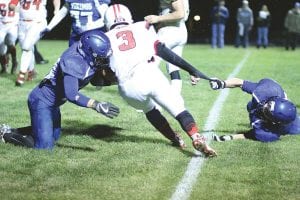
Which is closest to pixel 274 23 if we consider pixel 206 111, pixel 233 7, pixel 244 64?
pixel 233 7

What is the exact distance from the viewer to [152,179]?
4746mm

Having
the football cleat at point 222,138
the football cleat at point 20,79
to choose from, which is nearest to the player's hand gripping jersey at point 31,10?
the football cleat at point 20,79

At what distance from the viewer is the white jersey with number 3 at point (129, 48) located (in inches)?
210

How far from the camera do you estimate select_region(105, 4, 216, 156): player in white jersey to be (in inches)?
207

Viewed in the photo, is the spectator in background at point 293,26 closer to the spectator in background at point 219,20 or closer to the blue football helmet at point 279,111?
the spectator in background at point 219,20

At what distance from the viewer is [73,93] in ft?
17.1

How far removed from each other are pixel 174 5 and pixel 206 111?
184 cm

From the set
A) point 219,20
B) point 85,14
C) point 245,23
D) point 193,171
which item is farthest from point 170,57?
point 245,23

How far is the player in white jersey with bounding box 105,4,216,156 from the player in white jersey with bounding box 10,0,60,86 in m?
5.24

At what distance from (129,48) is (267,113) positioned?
5.95 ft

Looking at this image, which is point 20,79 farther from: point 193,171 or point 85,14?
point 193,171

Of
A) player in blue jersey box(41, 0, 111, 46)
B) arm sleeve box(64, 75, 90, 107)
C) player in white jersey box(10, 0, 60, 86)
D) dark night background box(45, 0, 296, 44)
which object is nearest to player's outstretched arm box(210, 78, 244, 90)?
arm sleeve box(64, 75, 90, 107)

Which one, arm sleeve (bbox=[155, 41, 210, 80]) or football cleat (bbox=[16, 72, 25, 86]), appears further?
football cleat (bbox=[16, 72, 25, 86])

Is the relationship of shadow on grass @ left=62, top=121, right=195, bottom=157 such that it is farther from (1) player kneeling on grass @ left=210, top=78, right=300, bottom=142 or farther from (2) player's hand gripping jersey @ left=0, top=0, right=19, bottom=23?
(2) player's hand gripping jersey @ left=0, top=0, right=19, bottom=23
